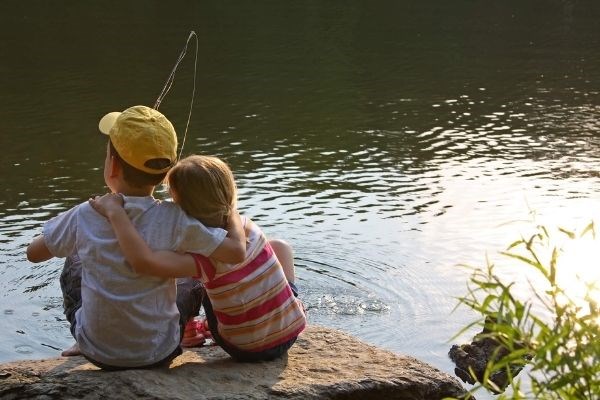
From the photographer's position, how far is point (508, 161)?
10094 mm

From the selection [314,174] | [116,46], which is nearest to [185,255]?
[314,174]

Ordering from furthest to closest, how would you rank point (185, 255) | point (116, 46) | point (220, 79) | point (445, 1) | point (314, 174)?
point (445, 1), point (116, 46), point (220, 79), point (314, 174), point (185, 255)

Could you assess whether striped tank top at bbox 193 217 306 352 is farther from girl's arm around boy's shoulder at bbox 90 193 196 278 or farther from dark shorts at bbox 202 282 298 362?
girl's arm around boy's shoulder at bbox 90 193 196 278

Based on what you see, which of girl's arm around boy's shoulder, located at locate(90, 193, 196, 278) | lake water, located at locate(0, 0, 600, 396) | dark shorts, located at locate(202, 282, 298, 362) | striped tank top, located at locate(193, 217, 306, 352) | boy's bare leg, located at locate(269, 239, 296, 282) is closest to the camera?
girl's arm around boy's shoulder, located at locate(90, 193, 196, 278)

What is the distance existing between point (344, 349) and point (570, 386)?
1.84 meters

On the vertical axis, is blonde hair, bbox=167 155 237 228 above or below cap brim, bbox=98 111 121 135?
below

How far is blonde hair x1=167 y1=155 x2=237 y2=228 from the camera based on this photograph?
362 cm

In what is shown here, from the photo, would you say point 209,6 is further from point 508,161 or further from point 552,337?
point 552,337

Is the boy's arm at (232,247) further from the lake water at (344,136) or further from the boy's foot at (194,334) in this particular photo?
the lake water at (344,136)

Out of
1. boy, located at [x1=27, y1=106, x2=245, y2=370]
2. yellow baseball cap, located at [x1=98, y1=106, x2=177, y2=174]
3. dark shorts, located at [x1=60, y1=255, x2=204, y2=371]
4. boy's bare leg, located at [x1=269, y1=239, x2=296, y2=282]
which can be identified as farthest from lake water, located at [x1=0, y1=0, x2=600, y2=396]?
yellow baseball cap, located at [x1=98, y1=106, x2=177, y2=174]

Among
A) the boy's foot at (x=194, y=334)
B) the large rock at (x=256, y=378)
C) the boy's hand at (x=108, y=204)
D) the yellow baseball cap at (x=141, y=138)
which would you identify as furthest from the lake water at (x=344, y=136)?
the boy's hand at (x=108, y=204)

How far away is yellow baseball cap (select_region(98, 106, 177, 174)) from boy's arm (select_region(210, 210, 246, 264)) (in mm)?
301

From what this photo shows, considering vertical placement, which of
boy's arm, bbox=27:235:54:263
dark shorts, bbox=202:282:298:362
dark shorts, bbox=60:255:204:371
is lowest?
dark shorts, bbox=202:282:298:362

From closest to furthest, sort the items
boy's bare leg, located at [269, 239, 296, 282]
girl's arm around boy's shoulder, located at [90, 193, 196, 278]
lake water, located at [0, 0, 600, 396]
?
girl's arm around boy's shoulder, located at [90, 193, 196, 278] < boy's bare leg, located at [269, 239, 296, 282] < lake water, located at [0, 0, 600, 396]
